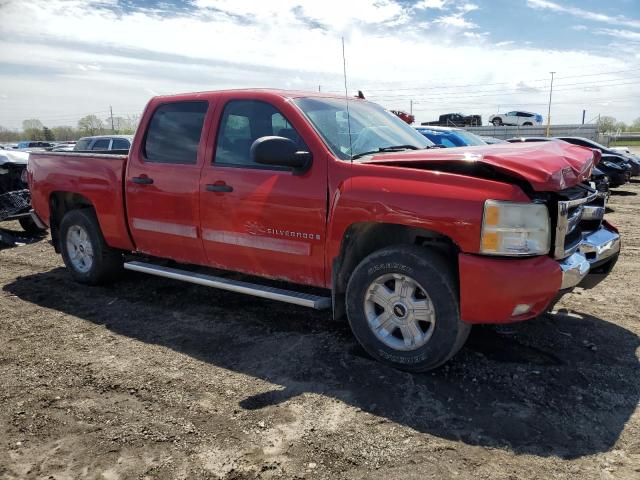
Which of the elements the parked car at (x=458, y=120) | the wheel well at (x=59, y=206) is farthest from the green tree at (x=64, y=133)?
the wheel well at (x=59, y=206)

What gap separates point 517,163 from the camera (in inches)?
127

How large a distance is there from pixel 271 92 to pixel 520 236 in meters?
2.28

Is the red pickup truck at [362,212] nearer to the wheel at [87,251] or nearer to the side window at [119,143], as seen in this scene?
the wheel at [87,251]

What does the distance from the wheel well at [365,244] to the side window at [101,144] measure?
1249cm

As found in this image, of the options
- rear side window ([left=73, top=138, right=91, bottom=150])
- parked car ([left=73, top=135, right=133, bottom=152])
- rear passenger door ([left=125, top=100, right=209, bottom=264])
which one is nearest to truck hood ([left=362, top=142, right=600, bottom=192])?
rear passenger door ([left=125, top=100, right=209, bottom=264])

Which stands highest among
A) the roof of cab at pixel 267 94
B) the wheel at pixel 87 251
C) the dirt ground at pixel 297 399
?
the roof of cab at pixel 267 94

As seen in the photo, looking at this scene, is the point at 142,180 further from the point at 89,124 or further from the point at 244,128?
the point at 89,124

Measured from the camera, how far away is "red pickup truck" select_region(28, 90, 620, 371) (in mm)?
3170

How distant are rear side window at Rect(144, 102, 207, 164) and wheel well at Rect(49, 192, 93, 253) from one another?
138 centimetres

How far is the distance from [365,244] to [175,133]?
2162 millimetres

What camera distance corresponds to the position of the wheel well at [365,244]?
11.8 feet

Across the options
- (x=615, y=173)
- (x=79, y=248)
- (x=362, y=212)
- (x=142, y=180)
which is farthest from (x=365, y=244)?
(x=615, y=173)

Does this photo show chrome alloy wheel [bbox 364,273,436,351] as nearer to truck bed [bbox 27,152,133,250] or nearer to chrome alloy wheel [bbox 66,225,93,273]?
truck bed [bbox 27,152,133,250]

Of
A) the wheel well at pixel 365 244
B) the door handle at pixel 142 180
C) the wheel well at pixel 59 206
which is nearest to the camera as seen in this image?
the wheel well at pixel 365 244
